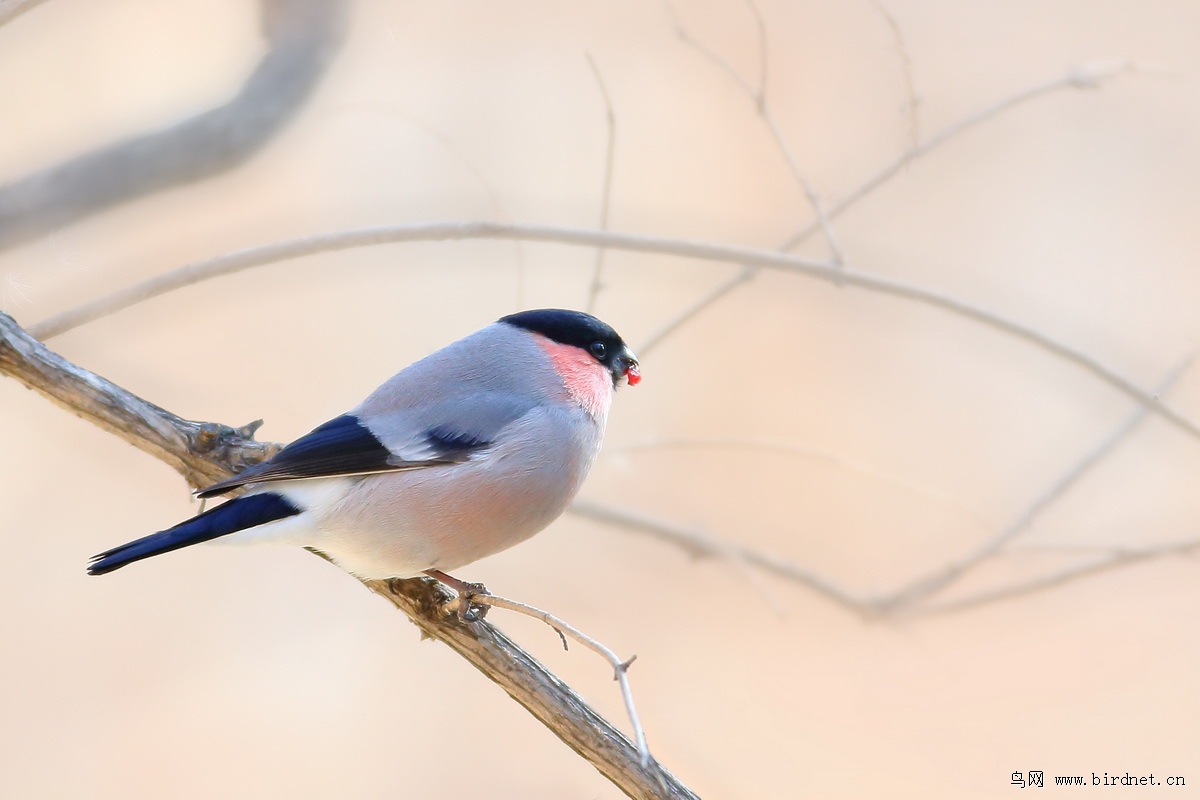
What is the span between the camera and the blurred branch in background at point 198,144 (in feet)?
3.51

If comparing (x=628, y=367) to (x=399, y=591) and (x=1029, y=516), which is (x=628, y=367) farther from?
(x=1029, y=516)

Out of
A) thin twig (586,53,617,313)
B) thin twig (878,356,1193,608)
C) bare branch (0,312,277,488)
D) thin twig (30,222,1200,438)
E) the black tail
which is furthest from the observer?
thin twig (878,356,1193,608)

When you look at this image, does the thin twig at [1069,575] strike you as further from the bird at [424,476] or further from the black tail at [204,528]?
the black tail at [204,528]

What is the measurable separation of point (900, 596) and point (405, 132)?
40.5 inches

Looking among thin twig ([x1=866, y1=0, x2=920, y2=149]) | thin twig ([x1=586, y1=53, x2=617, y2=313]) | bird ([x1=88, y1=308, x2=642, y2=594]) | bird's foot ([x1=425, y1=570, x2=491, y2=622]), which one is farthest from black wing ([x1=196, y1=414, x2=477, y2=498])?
thin twig ([x1=866, y1=0, x2=920, y2=149])

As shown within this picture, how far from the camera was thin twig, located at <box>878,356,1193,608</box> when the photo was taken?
131 cm

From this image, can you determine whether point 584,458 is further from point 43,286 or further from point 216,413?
point 43,286

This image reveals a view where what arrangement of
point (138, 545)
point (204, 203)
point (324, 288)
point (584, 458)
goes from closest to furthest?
1. point (138, 545)
2. point (584, 458)
3. point (204, 203)
4. point (324, 288)

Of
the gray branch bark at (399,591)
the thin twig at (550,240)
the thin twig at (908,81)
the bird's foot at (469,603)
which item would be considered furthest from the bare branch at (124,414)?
the thin twig at (908,81)

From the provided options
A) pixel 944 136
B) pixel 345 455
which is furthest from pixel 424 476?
pixel 944 136

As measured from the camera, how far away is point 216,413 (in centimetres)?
135

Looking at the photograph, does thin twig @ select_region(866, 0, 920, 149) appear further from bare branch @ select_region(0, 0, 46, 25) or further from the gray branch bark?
bare branch @ select_region(0, 0, 46, 25)

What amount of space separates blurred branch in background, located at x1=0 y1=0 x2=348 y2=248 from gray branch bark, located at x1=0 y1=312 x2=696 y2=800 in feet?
0.64

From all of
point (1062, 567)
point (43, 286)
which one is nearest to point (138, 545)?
point (43, 286)
